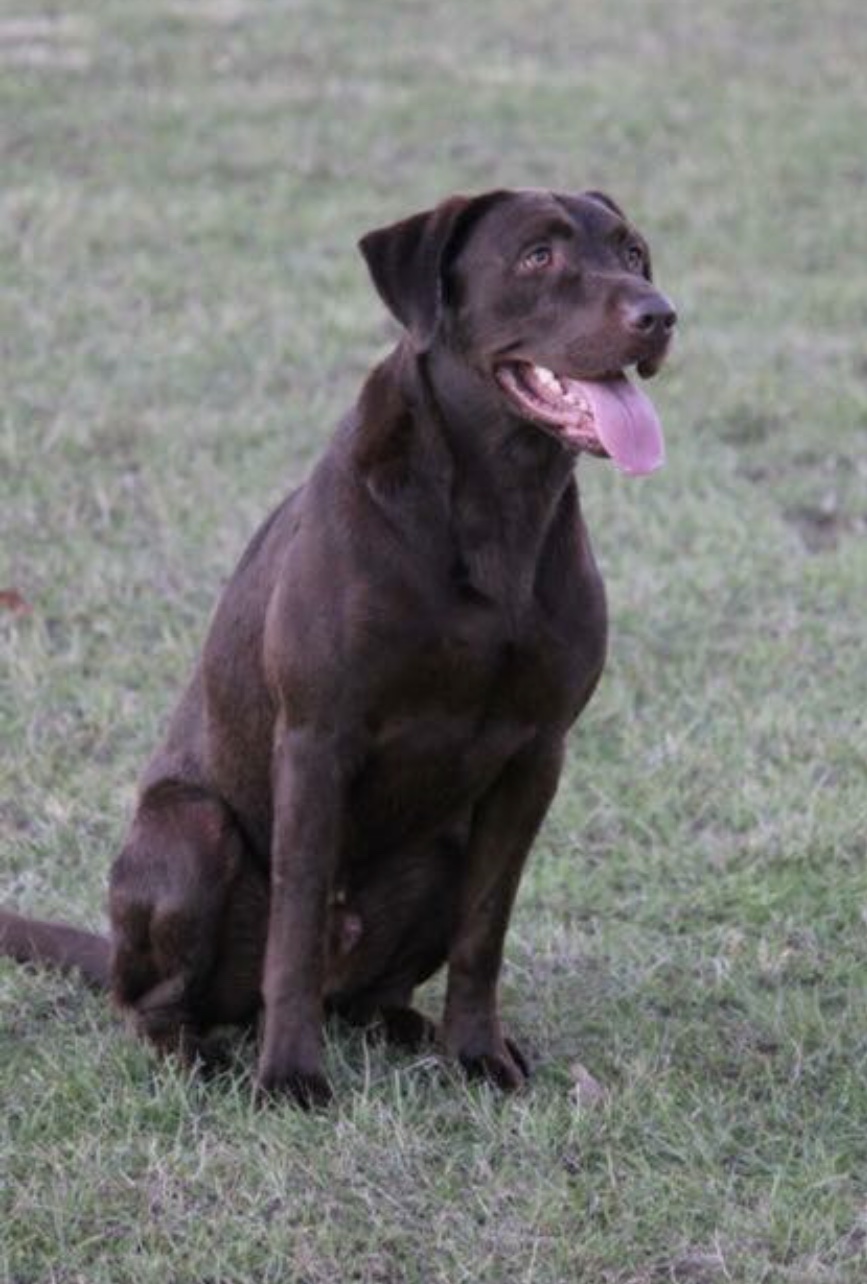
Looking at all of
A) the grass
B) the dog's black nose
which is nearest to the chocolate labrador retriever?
the dog's black nose

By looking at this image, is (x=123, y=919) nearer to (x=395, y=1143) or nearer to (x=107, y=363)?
(x=395, y=1143)

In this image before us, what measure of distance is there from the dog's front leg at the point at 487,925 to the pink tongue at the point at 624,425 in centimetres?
58

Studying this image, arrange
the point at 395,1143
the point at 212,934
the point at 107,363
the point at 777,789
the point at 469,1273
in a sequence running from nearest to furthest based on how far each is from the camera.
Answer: the point at 469,1273
the point at 395,1143
the point at 212,934
the point at 777,789
the point at 107,363

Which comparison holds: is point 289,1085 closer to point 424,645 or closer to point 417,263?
point 424,645

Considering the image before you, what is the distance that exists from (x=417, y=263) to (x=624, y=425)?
43 centimetres

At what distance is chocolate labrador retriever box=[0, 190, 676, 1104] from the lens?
420cm

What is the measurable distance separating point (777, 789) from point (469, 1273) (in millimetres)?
2403

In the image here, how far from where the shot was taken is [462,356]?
14.0 ft

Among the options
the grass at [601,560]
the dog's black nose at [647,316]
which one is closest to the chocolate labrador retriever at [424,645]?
the dog's black nose at [647,316]

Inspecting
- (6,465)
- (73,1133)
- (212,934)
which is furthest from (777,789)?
(6,465)

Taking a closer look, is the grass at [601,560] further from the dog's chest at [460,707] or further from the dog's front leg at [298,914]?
the dog's chest at [460,707]

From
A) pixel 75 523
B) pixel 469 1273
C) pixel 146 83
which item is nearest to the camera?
pixel 469 1273

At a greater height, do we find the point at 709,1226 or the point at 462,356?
the point at 462,356

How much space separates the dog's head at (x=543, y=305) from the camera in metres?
4.14
